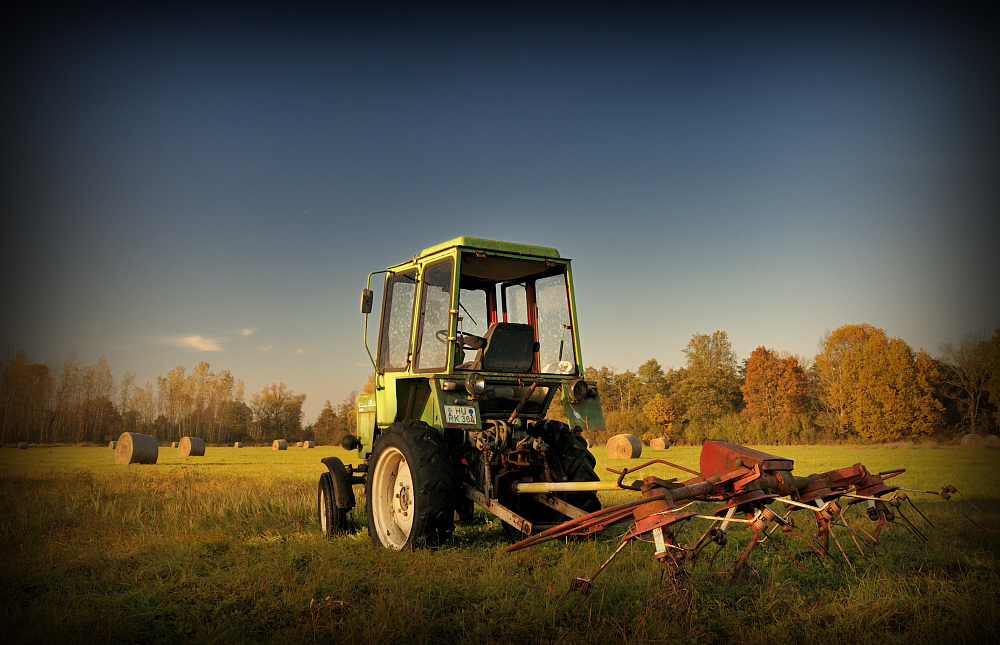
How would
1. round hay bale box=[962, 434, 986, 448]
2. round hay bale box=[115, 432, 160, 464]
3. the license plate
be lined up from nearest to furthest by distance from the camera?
the license plate < round hay bale box=[115, 432, 160, 464] < round hay bale box=[962, 434, 986, 448]

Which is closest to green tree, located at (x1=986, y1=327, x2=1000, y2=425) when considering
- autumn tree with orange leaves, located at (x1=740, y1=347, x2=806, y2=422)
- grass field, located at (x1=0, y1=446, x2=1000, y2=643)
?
autumn tree with orange leaves, located at (x1=740, y1=347, x2=806, y2=422)

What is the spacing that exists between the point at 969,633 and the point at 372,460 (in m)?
4.36

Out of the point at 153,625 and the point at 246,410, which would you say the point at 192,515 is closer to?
the point at 153,625

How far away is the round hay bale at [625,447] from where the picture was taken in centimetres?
2504

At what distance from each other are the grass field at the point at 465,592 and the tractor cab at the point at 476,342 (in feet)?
3.97

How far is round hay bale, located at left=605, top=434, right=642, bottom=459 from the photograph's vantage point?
25042mm

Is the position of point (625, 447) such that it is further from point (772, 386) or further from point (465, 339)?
point (772, 386)

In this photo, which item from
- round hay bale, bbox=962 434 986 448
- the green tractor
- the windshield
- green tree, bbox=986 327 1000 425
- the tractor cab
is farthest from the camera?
round hay bale, bbox=962 434 986 448

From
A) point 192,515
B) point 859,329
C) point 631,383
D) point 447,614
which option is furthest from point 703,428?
point 447,614

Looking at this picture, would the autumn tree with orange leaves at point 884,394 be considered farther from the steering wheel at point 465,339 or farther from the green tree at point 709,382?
the steering wheel at point 465,339

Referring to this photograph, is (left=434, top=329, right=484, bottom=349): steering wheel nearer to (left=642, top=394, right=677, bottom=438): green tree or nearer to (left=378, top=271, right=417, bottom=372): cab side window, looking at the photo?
(left=378, top=271, right=417, bottom=372): cab side window

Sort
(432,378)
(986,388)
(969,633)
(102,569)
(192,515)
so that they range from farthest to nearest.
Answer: (986,388), (192,515), (432,378), (102,569), (969,633)

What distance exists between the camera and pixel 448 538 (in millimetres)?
5227

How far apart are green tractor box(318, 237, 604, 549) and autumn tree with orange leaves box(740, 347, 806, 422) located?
38831 mm
